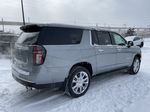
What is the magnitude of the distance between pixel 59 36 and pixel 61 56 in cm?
49

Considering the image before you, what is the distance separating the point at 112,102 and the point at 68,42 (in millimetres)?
1802

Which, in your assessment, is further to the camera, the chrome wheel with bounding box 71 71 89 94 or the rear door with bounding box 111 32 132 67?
the rear door with bounding box 111 32 132 67

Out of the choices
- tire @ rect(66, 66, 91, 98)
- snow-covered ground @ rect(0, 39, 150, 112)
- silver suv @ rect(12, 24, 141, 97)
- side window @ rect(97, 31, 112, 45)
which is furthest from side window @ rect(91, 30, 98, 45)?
snow-covered ground @ rect(0, 39, 150, 112)

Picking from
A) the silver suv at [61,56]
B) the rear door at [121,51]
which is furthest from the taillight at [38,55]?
the rear door at [121,51]

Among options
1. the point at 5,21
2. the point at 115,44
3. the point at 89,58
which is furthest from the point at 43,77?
the point at 5,21

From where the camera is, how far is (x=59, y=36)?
3.93m

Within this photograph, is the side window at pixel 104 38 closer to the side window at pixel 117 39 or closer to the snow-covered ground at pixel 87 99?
the side window at pixel 117 39

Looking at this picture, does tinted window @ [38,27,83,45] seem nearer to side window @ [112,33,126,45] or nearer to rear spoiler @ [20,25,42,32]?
rear spoiler @ [20,25,42,32]

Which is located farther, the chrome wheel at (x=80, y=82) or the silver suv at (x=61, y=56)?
the chrome wheel at (x=80, y=82)

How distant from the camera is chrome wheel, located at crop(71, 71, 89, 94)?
424 cm

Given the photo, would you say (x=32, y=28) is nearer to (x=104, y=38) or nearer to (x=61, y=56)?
(x=61, y=56)

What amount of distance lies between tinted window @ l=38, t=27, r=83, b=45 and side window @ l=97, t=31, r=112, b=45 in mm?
762

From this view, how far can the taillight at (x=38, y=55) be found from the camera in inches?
139

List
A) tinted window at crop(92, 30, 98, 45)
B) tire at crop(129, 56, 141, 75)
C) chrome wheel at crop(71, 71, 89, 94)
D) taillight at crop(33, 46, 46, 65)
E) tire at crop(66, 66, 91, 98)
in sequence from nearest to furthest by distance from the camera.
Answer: taillight at crop(33, 46, 46, 65) < tire at crop(66, 66, 91, 98) < chrome wheel at crop(71, 71, 89, 94) < tinted window at crop(92, 30, 98, 45) < tire at crop(129, 56, 141, 75)
